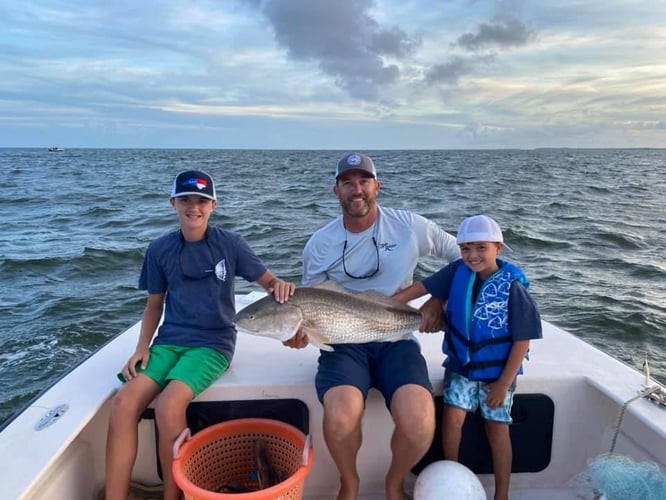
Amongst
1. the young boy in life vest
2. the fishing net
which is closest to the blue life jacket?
the young boy in life vest

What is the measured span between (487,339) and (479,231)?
62 centimetres

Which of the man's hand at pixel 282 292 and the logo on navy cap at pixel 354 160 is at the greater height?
the logo on navy cap at pixel 354 160

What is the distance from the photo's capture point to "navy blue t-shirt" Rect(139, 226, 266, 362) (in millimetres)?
3615

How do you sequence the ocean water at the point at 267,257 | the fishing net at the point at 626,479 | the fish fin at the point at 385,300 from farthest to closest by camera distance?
the ocean water at the point at 267,257 → the fish fin at the point at 385,300 → the fishing net at the point at 626,479

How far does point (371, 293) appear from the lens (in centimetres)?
345

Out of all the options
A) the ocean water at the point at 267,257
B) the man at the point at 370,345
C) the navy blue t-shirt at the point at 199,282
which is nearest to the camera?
the man at the point at 370,345

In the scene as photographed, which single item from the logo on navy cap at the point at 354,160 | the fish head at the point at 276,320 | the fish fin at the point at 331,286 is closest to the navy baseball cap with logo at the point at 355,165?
the logo on navy cap at the point at 354,160

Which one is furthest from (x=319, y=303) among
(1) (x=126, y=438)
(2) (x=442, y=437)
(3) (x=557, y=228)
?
(3) (x=557, y=228)

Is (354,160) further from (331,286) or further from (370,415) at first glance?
(370,415)

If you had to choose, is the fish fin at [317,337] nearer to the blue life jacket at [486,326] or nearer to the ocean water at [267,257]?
the blue life jacket at [486,326]

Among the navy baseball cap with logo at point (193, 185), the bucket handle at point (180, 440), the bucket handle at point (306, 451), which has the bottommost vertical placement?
the bucket handle at point (180, 440)

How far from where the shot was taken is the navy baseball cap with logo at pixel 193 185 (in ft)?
11.4

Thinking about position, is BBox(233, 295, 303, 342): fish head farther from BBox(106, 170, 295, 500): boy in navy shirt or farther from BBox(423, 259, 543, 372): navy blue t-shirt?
BBox(423, 259, 543, 372): navy blue t-shirt

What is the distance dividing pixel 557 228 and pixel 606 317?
7.90 meters
